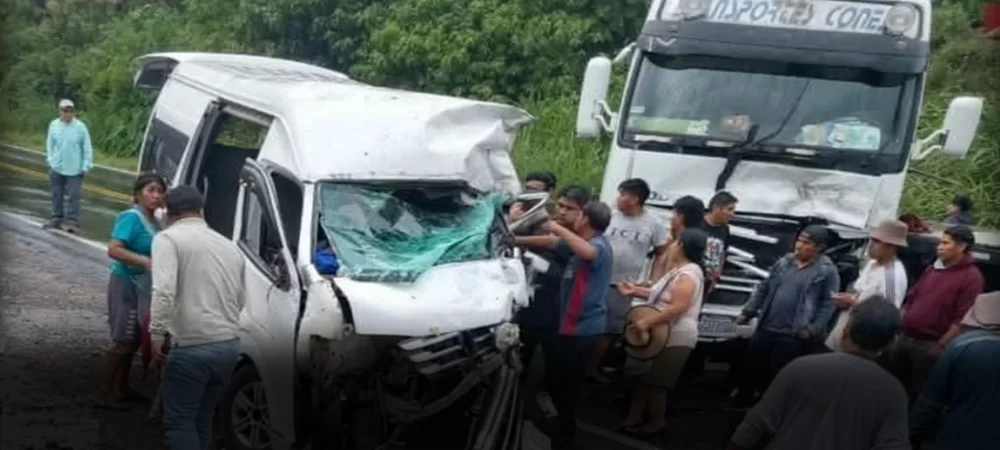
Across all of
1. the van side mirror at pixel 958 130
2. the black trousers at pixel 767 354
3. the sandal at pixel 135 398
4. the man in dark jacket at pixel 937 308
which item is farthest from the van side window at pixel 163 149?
the van side mirror at pixel 958 130

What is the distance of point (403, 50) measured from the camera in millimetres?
15180

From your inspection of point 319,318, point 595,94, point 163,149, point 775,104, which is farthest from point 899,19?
point 319,318

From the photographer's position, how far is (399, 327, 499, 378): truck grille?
640cm

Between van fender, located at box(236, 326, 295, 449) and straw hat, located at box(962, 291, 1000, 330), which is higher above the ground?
straw hat, located at box(962, 291, 1000, 330)

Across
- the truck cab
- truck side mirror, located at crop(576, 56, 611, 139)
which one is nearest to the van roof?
the truck cab

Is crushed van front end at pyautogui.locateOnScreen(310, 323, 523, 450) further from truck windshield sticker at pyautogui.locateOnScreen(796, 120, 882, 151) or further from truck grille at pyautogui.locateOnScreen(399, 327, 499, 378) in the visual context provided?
truck windshield sticker at pyautogui.locateOnScreen(796, 120, 882, 151)

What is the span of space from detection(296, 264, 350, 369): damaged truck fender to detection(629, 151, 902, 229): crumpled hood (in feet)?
12.5

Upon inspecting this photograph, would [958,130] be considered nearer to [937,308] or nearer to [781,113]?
[781,113]

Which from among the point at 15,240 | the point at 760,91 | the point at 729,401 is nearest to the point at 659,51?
the point at 760,91

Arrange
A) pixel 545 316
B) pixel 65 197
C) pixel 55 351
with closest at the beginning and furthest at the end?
pixel 545 316
pixel 55 351
pixel 65 197

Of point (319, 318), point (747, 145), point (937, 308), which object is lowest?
point (319, 318)

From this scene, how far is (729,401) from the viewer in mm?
9055

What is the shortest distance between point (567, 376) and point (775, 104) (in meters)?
3.27

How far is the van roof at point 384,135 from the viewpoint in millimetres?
7398
